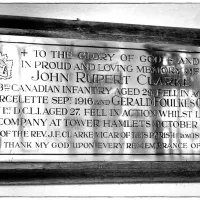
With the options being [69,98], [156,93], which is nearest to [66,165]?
[69,98]

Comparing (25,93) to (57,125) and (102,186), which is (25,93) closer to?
(57,125)

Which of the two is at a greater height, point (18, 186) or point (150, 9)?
point (150, 9)

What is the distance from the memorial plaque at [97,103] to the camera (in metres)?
1.43

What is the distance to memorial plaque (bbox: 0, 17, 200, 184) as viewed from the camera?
1.43 m

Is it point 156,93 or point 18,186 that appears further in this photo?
point 156,93

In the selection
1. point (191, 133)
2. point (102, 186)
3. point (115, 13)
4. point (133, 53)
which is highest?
point (115, 13)

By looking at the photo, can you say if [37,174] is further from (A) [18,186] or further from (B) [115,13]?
(B) [115,13]

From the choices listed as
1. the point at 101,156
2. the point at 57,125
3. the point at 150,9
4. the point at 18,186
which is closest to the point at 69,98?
the point at 57,125

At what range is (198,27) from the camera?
62.4 inches

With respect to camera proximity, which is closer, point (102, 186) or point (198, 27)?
→ point (102, 186)

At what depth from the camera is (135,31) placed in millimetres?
1534

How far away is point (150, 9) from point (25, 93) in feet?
1.67

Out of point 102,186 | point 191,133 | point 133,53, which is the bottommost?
point 102,186

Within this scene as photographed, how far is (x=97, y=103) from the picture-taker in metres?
1.48
